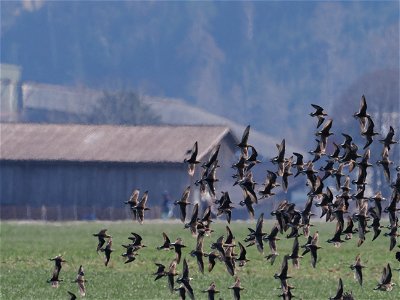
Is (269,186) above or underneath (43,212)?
underneath

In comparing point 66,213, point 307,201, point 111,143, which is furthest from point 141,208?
point 66,213

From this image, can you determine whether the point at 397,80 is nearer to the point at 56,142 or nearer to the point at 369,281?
the point at 56,142

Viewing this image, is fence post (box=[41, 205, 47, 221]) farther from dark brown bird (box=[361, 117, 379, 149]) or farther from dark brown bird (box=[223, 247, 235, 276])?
dark brown bird (box=[361, 117, 379, 149])

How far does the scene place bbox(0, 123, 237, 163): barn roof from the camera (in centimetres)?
8388

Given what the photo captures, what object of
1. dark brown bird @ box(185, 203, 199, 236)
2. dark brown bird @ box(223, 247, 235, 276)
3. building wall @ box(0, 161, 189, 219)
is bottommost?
dark brown bird @ box(223, 247, 235, 276)

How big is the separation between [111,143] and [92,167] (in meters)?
1.99

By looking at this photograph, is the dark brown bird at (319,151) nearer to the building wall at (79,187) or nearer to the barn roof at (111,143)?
the barn roof at (111,143)

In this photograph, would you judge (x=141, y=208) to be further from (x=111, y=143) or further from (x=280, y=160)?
(x=111, y=143)

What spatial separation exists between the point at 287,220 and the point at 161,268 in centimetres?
192

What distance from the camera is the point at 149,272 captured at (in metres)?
36.5

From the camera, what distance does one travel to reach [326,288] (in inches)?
1239

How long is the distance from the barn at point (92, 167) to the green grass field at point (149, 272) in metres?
31.3

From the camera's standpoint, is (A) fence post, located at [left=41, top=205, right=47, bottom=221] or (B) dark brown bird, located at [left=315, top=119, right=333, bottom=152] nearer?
(B) dark brown bird, located at [left=315, top=119, right=333, bottom=152]

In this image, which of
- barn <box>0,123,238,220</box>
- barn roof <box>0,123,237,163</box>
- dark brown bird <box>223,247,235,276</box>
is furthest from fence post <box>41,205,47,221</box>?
dark brown bird <box>223,247,235,276</box>
